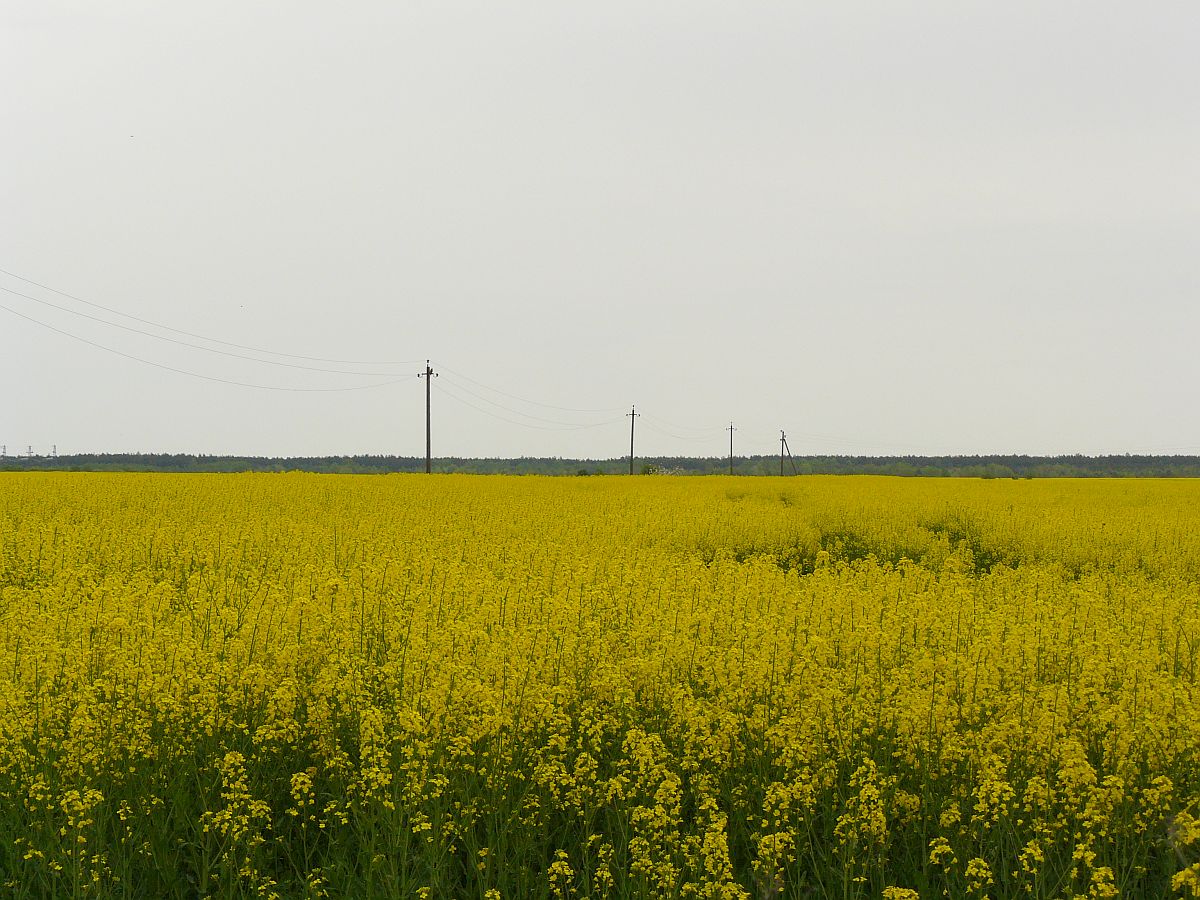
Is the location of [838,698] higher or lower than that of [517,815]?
higher

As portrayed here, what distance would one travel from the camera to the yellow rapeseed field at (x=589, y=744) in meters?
4.22

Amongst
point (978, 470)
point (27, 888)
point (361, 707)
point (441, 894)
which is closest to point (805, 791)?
point (441, 894)

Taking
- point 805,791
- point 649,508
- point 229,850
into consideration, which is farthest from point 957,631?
point 649,508

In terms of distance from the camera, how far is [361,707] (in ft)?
16.1

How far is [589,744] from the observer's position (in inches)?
200

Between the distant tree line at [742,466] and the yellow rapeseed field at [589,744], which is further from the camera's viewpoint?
the distant tree line at [742,466]

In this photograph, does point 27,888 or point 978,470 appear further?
point 978,470

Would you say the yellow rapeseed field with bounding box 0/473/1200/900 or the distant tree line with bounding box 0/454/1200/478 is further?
the distant tree line with bounding box 0/454/1200/478

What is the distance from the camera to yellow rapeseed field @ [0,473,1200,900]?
4223 mm

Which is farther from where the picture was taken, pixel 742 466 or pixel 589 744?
pixel 742 466

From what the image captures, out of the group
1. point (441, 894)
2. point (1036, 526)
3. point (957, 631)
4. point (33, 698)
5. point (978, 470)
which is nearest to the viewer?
point (441, 894)

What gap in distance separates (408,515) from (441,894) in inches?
506

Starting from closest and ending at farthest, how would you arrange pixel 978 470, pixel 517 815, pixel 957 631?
pixel 517 815
pixel 957 631
pixel 978 470

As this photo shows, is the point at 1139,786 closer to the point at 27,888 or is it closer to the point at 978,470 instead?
the point at 27,888
